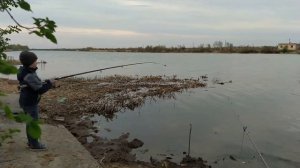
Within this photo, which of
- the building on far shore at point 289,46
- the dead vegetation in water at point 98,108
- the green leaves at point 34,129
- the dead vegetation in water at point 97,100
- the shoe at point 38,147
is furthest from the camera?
the building on far shore at point 289,46

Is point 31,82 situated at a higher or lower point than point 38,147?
higher

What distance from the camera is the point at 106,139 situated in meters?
11.8

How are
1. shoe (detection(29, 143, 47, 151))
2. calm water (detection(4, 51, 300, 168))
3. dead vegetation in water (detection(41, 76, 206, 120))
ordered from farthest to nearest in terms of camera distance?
dead vegetation in water (detection(41, 76, 206, 120)) → calm water (detection(4, 51, 300, 168)) → shoe (detection(29, 143, 47, 151))

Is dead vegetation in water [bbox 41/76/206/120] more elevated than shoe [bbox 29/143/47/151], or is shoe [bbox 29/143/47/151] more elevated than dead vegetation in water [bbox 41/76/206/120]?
shoe [bbox 29/143/47/151]

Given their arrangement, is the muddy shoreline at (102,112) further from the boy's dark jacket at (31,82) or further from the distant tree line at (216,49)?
the distant tree line at (216,49)

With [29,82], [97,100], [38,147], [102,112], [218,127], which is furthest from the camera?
[97,100]

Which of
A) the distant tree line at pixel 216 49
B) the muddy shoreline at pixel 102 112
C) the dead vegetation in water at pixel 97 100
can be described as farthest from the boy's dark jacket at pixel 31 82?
the distant tree line at pixel 216 49

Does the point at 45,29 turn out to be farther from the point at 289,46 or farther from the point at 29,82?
the point at 289,46

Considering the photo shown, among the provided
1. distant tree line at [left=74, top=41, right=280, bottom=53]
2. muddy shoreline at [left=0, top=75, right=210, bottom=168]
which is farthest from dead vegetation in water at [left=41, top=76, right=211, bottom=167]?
distant tree line at [left=74, top=41, right=280, bottom=53]

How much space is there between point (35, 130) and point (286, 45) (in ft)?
406

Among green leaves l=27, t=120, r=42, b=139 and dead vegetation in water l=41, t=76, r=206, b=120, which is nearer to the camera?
green leaves l=27, t=120, r=42, b=139

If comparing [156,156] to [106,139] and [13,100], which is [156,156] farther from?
[13,100]

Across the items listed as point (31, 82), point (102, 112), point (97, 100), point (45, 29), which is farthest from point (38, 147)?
point (97, 100)

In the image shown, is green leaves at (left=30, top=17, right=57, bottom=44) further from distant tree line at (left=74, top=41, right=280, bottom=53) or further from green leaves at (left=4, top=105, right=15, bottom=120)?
distant tree line at (left=74, top=41, right=280, bottom=53)
